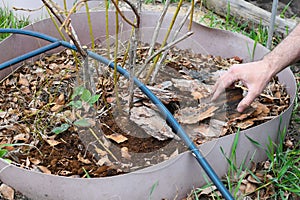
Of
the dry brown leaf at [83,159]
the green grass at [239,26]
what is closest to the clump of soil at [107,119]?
the dry brown leaf at [83,159]

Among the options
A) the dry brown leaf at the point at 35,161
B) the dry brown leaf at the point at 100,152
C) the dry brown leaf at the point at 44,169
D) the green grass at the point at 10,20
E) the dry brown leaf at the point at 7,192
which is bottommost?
the dry brown leaf at the point at 7,192

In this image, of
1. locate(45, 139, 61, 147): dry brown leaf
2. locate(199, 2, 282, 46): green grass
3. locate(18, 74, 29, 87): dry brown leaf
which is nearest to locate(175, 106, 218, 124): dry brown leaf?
locate(45, 139, 61, 147): dry brown leaf

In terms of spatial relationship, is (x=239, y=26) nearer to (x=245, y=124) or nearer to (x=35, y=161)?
(x=245, y=124)

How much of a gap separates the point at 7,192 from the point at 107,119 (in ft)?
1.49

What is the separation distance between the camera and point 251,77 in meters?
1.62

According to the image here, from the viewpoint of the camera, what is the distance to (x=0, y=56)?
6.73ft

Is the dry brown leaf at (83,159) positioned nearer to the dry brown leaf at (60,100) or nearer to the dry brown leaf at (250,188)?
the dry brown leaf at (60,100)

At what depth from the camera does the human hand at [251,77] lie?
161 centimetres

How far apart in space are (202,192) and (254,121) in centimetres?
40

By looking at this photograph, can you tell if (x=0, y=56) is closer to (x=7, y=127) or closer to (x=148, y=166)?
(x=7, y=127)

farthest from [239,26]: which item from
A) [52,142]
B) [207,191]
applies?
[52,142]

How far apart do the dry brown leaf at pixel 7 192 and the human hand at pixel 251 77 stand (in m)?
0.87

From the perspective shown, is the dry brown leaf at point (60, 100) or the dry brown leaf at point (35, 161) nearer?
the dry brown leaf at point (35, 161)

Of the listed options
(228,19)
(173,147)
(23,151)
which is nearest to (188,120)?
Result: (173,147)
